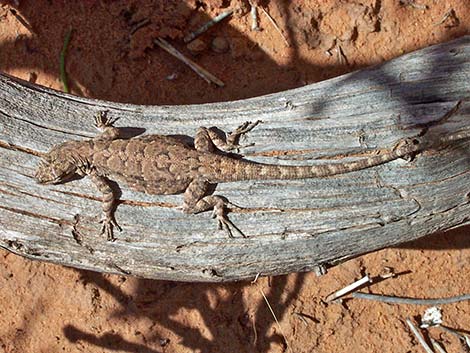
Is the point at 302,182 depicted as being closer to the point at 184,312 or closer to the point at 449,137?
the point at 449,137

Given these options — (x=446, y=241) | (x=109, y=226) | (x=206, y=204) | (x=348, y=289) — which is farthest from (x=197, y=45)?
(x=446, y=241)

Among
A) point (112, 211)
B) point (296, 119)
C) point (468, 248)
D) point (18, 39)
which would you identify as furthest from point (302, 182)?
point (18, 39)

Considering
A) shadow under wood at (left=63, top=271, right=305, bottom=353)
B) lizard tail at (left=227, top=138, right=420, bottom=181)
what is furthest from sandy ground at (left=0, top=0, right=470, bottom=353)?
lizard tail at (left=227, top=138, right=420, bottom=181)

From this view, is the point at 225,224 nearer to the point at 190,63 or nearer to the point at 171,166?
the point at 171,166

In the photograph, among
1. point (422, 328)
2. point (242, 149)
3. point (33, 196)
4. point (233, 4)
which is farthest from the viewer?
point (233, 4)

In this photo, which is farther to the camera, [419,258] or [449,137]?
[419,258]

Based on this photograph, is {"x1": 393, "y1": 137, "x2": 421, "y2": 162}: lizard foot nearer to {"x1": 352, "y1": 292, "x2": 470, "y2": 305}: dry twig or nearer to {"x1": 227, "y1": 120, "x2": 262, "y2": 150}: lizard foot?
{"x1": 227, "y1": 120, "x2": 262, "y2": 150}: lizard foot
